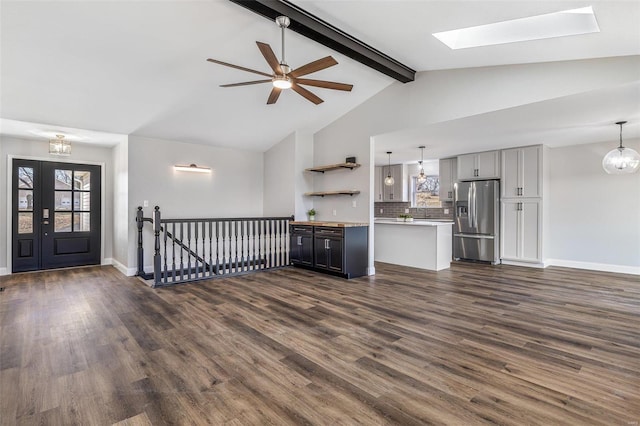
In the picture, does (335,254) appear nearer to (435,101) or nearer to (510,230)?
(435,101)

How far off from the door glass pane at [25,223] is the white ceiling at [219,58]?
4.96 ft

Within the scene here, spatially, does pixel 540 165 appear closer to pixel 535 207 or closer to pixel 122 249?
pixel 535 207

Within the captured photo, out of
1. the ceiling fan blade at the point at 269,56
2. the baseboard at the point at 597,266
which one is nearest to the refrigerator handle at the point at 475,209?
the baseboard at the point at 597,266

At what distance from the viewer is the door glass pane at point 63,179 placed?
612 cm

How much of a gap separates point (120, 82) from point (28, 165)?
3350 mm

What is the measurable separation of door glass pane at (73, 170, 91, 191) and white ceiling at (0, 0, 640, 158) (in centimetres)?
108

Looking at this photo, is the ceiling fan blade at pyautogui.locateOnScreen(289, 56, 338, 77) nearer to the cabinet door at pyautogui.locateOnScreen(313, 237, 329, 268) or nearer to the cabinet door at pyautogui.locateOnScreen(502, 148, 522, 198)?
the cabinet door at pyautogui.locateOnScreen(313, 237, 329, 268)

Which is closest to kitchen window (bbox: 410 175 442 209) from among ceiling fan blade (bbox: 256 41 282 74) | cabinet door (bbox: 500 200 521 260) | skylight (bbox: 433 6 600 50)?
cabinet door (bbox: 500 200 521 260)

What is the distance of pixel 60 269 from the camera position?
20.1ft

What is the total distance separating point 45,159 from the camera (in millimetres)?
5969

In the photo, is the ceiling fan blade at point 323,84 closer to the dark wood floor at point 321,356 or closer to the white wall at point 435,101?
the white wall at point 435,101

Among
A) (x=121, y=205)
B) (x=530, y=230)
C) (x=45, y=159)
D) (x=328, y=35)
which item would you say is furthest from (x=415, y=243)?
(x=45, y=159)

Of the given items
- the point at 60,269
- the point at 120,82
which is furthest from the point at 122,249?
the point at 120,82

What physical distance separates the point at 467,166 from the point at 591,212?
2390 mm
